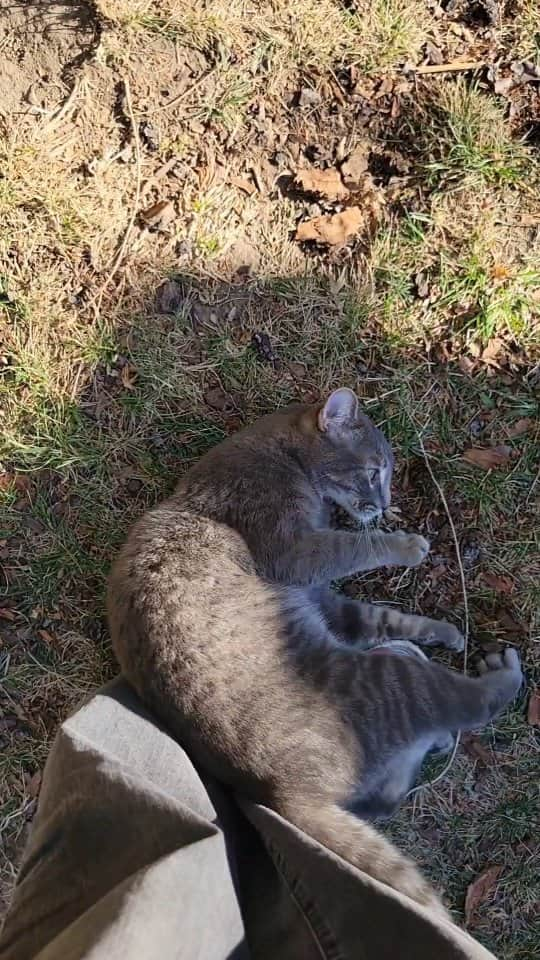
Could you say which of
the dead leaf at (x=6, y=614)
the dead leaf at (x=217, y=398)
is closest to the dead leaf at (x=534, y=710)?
the dead leaf at (x=217, y=398)

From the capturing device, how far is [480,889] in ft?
10.5

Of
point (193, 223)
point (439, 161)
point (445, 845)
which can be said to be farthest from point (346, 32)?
point (445, 845)

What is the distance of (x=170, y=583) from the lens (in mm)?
2832

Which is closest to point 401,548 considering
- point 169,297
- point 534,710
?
point 534,710

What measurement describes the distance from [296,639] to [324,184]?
2.01 metres

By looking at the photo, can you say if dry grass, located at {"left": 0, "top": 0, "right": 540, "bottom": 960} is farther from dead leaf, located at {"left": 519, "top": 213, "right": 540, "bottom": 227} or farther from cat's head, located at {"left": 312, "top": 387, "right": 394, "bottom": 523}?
cat's head, located at {"left": 312, "top": 387, "right": 394, "bottom": 523}

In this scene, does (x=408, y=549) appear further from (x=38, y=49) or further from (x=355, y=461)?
(x=38, y=49)

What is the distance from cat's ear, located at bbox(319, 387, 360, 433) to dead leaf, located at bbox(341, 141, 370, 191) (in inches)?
39.4

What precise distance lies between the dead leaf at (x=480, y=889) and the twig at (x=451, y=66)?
3425 mm

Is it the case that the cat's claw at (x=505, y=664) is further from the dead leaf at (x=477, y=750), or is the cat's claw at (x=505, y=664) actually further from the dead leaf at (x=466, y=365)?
the dead leaf at (x=466, y=365)

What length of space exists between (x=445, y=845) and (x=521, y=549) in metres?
1.27

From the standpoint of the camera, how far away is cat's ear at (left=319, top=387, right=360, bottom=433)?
3.12 metres

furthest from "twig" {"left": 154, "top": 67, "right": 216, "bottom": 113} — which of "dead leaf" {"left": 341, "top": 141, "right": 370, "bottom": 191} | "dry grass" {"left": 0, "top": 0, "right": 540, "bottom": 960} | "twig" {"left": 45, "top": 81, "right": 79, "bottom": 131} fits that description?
"dead leaf" {"left": 341, "top": 141, "right": 370, "bottom": 191}

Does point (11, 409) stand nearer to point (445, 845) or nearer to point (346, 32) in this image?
point (346, 32)
